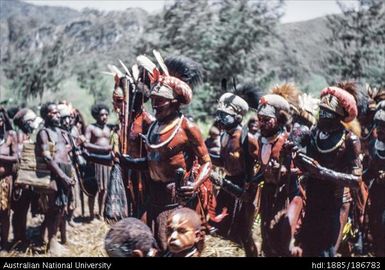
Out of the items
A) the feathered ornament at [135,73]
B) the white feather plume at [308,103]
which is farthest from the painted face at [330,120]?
the feathered ornament at [135,73]

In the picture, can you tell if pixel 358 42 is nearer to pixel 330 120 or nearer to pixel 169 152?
pixel 330 120

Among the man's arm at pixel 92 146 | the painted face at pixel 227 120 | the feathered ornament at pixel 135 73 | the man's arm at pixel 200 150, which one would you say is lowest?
the man's arm at pixel 92 146

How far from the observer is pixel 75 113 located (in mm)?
8203

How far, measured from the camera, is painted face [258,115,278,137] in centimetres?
463

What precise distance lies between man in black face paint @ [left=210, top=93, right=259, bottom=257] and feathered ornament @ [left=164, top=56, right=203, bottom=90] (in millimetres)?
339

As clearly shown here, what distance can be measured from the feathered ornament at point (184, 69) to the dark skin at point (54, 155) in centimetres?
189

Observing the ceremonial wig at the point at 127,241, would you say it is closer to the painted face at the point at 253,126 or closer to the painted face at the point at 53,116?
the painted face at the point at 53,116

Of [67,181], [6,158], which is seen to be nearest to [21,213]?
[6,158]

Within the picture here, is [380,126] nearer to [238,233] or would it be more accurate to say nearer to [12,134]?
[238,233]

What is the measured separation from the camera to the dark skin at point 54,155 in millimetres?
5961

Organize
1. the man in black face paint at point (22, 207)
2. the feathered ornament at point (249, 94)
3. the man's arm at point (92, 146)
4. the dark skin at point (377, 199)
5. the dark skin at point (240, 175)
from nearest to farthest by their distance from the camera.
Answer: the dark skin at point (240, 175) → the feathered ornament at point (249, 94) → the dark skin at point (377, 199) → the man in black face paint at point (22, 207) → the man's arm at point (92, 146)

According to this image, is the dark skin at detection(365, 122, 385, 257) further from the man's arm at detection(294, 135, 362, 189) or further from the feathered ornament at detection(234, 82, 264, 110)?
the man's arm at detection(294, 135, 362, 189)

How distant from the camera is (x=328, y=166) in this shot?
4.25m

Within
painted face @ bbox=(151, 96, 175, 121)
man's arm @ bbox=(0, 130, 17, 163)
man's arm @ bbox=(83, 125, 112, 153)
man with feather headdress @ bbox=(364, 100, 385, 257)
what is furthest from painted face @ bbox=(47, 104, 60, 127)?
man with feather headdress @ bbox=(364, 100, 385, 257)
